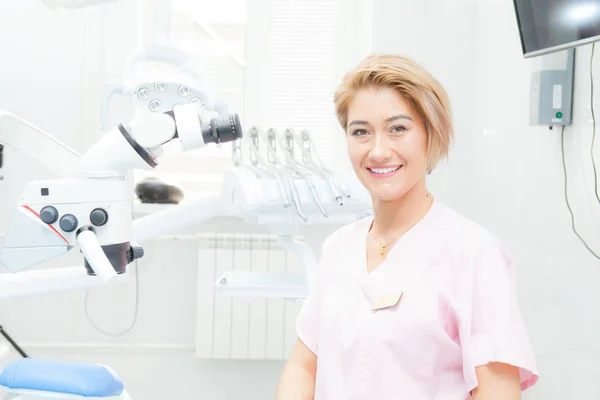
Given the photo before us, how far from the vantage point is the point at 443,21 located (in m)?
3.47

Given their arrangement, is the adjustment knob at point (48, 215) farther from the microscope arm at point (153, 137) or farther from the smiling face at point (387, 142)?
the smiling face at point (387, 142)

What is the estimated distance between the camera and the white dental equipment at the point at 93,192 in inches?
Result: 53.3

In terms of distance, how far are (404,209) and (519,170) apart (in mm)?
1619

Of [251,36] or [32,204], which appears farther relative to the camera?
[251,36]

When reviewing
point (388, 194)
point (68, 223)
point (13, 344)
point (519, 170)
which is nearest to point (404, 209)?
point (388, 194)

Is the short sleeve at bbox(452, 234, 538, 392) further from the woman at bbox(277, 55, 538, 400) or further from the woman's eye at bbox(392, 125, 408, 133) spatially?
the woman's eye at bbox(392, 125, 408, 133)

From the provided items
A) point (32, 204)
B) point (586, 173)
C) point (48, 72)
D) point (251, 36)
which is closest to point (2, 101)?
point (48, 72)

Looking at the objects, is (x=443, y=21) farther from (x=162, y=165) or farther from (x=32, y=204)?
(x=32, y=204)

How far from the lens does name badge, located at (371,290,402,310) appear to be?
1248mm

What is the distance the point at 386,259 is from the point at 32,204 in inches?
25.5

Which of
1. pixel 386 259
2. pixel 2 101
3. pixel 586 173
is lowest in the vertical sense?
pixel 386 259

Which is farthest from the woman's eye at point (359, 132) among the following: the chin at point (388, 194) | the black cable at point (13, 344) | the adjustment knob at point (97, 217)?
the black cable at point (13, 344)

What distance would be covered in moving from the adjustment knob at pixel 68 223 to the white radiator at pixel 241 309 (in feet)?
6.91

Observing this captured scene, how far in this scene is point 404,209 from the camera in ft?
4.50
